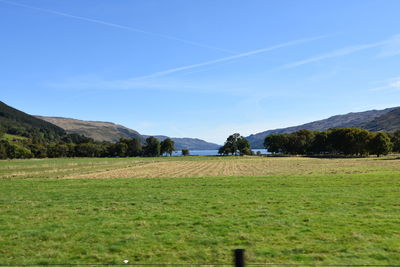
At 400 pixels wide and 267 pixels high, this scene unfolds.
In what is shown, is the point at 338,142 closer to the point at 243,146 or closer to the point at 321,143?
the point at 321,143

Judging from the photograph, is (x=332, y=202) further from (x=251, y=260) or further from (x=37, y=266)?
(x=37, y=266)

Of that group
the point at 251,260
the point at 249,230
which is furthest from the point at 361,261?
the point at 249,230

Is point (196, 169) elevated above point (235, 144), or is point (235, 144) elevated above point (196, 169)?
point (235, 144)

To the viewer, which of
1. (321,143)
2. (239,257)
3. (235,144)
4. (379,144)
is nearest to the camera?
(239,257)

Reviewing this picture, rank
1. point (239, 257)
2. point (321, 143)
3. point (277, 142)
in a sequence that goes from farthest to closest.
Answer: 1. point (277, 142)
2. point (321, 143)
3. point (239, 257)

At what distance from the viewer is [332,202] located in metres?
18.8

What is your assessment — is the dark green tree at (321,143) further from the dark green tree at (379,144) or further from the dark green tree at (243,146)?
the dark green tree at (243,146)

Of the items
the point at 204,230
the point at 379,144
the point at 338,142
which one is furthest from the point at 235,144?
the point at 204,230

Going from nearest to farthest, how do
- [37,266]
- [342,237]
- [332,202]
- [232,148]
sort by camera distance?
[37,266] < [342,237] < [332,202] < [232,148]

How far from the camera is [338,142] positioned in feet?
469

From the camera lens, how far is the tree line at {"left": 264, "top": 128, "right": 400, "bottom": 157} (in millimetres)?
124644

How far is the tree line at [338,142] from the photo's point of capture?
409ft

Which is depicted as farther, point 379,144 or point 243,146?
point 243,146

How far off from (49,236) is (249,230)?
7.94m
